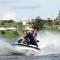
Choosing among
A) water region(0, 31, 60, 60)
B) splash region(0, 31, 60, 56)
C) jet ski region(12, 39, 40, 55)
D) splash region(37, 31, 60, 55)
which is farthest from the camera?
splash region(37, 31, 60, 55)

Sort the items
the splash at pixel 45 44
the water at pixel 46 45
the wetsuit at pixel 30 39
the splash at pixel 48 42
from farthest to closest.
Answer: the splash at pixel 48 42, the splash at pixel 45 44, the water at pixel 46 45, the wetsuit at pixel 30 39

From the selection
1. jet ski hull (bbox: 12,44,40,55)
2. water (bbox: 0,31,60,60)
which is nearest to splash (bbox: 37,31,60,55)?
water (bbox: 0,31,60,60)

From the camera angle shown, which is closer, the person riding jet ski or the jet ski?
the person riding jet ski

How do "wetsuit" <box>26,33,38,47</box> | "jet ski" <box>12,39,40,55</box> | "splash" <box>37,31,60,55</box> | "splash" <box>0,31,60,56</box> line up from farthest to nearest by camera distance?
"splash" <box>37,31,60,55</box> < "splash" <box>0,31,60,56</box> < "jet ski" <box>12,39,40,55</box> < "wetsuit" <box>26,33,38,47</box>

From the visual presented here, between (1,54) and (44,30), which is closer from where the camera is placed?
(1,54)

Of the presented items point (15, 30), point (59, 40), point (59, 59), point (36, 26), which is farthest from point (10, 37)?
point (59, 59)

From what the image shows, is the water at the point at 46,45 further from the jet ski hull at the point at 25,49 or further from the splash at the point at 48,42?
the jet ski hull at the point at 25,49

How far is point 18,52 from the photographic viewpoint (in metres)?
18.6

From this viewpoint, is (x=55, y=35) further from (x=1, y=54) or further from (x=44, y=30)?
(x=1, y=54)

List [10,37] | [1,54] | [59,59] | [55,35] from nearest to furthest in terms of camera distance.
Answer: [59,59] → [1,54] → [10,37] → [55,35]

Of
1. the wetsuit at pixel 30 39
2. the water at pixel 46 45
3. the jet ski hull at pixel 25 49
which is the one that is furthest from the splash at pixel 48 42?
the wetsuit at pixel 30 39

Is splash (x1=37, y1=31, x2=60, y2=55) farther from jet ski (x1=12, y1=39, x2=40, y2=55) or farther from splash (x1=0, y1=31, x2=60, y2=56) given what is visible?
jet ski (x1=12, y1=39, x2=40, y2=55)

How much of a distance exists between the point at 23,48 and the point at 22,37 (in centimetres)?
67

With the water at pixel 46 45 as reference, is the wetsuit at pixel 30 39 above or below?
above
